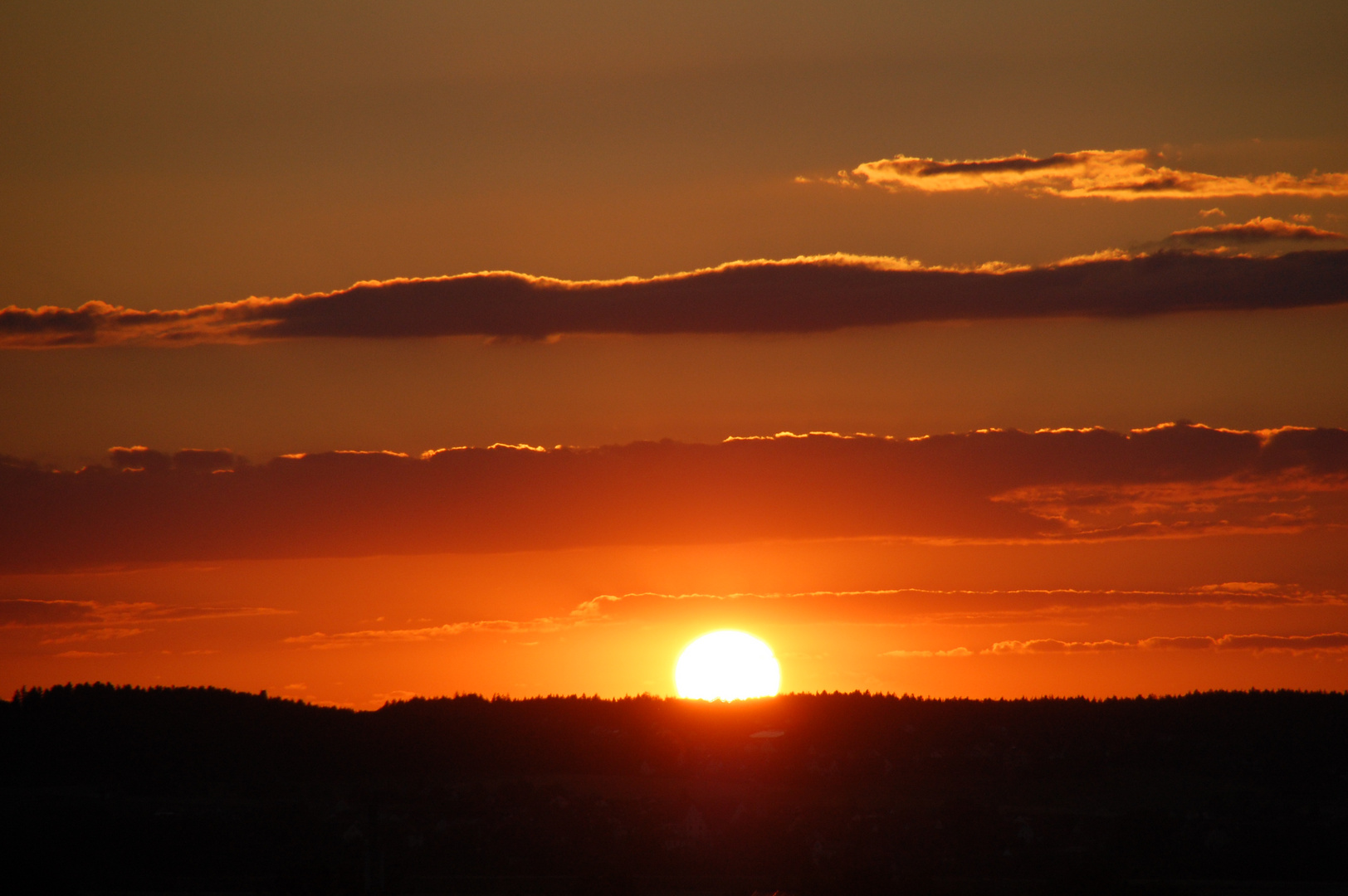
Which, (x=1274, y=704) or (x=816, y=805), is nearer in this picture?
(x=816, y=805)

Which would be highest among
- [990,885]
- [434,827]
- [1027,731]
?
[1027,731]

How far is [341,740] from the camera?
137m

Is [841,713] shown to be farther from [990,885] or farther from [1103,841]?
[990,885]

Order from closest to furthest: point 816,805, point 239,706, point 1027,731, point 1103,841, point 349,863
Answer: point 349,863
point 1103,841
point 816,805
point 1027,731
point 239,706

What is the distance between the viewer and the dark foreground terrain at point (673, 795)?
98625 mm

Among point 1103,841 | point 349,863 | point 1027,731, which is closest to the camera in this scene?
point 349,863

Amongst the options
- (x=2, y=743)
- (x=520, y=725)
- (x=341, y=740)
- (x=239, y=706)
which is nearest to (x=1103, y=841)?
(x=520, y=725)

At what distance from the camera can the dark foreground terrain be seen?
98.6 meters

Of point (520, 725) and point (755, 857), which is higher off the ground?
point (520, 725)

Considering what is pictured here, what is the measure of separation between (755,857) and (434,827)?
23518 mm

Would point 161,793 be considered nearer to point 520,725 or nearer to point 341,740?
point 341,740

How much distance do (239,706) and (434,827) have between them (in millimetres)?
38724

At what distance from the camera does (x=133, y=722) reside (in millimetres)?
137250

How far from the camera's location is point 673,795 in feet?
393
